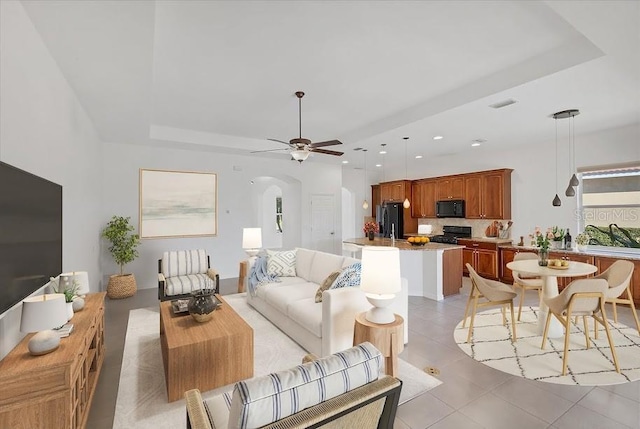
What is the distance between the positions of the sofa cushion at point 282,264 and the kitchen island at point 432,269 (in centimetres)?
192

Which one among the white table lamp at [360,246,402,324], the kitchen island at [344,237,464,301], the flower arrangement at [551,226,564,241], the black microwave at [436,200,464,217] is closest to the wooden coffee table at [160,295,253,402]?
the white table lamp at [360,246,402,324]

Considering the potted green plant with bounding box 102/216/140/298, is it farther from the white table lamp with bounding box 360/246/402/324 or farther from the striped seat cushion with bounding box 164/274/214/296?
the white table lamp with bounding box 360/246/402/324

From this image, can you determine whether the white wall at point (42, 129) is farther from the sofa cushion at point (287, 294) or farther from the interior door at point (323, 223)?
the interior door at point (323, 223)

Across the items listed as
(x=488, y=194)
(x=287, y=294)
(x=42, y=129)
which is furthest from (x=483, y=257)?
(x=42, y=129)

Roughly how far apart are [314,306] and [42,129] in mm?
2868

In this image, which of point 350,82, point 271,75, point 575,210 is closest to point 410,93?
point 350,82

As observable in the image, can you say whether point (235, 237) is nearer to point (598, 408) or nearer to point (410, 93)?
point (410, 93)

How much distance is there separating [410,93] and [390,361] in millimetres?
3202

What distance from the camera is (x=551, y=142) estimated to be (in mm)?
5934

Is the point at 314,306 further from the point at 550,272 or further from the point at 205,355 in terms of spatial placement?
the point at 550,272

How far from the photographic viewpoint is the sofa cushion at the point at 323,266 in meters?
4.02

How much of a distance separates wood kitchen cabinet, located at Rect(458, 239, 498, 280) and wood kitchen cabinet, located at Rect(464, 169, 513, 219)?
65 centimetres

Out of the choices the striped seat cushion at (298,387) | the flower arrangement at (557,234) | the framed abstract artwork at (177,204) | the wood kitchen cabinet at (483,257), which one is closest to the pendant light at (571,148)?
the flower arrangement at (557,234)

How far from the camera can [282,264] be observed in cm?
473
